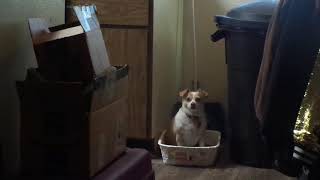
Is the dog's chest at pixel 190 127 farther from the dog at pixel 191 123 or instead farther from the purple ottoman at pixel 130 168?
the purple ottoman at pixel 130 168

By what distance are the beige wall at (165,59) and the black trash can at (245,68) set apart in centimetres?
31

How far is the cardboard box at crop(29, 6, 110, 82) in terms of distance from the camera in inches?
66.7

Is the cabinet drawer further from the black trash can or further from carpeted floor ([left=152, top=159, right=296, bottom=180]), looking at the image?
carpeted floor ([left=152, top=159, right=296, bottom=180])

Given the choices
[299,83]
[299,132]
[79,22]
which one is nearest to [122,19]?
[79,22]

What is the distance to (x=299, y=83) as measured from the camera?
1.41m

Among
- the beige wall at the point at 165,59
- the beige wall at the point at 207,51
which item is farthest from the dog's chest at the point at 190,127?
the beige wall at the point at 207,51

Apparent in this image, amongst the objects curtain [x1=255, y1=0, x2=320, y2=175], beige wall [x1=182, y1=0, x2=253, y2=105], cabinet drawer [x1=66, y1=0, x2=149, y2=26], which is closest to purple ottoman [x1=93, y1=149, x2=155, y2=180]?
curtain [x1=255, y1=0, x2=320, y2=175]

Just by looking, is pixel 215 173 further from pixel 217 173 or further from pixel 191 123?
pixel 191 123

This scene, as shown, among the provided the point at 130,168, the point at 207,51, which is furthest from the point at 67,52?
the point at 207,51

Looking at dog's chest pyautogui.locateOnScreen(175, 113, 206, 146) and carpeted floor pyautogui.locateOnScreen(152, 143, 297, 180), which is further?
dog's chest pyautogui.locateOnScreen(175, 113, 206, 146)

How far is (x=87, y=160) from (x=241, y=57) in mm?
1132

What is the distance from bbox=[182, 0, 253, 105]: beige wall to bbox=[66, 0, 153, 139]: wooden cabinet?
2.07 ft

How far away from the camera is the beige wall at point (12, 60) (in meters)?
Result: 1.73

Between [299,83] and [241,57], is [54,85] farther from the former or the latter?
[241,57]
